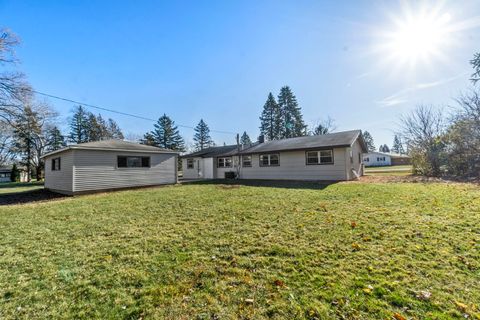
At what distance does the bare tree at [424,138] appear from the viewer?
1605cm

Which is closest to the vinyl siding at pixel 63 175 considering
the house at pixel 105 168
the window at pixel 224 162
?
the house at pixel 105 168

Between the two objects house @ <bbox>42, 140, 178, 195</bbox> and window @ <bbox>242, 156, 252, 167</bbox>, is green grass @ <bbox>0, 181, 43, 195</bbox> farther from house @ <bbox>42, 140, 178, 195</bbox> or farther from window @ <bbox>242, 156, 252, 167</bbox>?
window @ <bbox>242, 156, 252, 167</bbox>

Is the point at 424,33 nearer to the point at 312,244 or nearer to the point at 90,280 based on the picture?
the point at 312,244

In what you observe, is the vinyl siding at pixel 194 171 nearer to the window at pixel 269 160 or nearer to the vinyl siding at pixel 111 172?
the vinyl siding at pixel 111 172

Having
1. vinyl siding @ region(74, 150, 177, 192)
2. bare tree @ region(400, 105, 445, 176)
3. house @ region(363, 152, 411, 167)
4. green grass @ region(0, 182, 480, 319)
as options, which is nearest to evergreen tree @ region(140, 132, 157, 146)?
vinyl siding @ region(74, 150, 177, 192)

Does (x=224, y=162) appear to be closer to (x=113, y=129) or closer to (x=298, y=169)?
(x=298, y=169)

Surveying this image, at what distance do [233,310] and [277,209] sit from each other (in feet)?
14.4

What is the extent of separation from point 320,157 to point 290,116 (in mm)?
27541

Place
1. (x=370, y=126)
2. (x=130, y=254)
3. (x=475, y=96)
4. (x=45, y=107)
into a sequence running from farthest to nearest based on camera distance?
1. (x=370, y=126)
2. (x=45, y=107)
3. (x=475, y=96)
4. (x=130, y=254)

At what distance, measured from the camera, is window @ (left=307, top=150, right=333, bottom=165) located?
13906mm

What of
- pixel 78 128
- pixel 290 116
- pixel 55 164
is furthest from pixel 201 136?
pixel 55 164

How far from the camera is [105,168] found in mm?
12281

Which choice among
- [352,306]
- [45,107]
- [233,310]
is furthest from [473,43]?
[45,107]

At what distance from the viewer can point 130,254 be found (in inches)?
139
